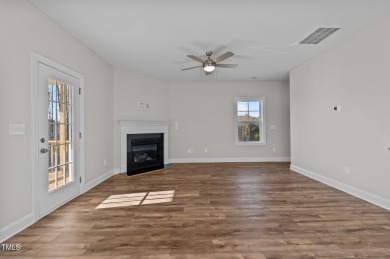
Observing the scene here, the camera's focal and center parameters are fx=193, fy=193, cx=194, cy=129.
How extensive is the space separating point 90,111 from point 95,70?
0.89m

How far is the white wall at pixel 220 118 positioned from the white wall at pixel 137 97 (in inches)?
15.8

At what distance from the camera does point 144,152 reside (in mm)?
Result: 5559

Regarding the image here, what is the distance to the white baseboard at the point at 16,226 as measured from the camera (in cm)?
195

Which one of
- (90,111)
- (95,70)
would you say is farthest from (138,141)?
(95,70)

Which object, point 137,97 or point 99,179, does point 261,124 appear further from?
point 99,179

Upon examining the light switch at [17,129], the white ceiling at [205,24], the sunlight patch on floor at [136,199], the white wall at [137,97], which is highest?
the white ceiling at [205,24]

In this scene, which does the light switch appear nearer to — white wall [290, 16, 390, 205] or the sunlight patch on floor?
the sunlight patch on floor

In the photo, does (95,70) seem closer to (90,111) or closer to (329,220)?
(90,111)

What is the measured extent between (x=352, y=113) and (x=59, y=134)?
186 inches

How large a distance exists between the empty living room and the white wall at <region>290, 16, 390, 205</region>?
0.07ft

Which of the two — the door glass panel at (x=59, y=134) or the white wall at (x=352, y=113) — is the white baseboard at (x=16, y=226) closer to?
the door glass panel at (x=59, y=134)

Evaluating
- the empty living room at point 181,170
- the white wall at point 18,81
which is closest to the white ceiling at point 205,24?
the empty living room at point 181,170
